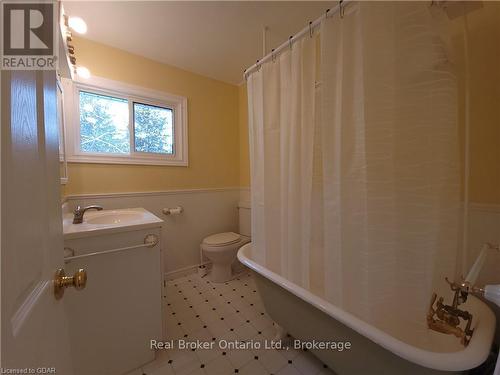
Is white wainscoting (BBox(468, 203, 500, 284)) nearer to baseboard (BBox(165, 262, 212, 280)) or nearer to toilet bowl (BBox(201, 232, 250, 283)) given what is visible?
toilet bowl (BBox(201, 232, 250, 283))

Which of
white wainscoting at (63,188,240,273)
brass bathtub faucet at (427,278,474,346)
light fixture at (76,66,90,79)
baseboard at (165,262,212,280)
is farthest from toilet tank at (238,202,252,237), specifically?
light fixture at (76,66,90,79)

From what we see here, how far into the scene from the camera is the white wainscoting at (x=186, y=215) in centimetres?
202

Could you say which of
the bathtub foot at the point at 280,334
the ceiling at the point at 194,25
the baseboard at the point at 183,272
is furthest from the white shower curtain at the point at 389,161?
the baseboard at the point at 183,272

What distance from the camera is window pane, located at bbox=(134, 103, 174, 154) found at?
211cm

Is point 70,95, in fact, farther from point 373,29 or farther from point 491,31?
point 491,31

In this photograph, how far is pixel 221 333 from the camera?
148 cm

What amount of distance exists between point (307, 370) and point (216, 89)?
9.15 feet

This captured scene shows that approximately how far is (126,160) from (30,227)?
1793 mm

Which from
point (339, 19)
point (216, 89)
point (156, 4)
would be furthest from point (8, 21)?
point (216, 89)

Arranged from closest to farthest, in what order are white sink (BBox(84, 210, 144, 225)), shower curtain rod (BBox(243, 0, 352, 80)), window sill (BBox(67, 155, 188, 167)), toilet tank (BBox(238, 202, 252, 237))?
shower curtain rod (BBox(243, 0, 352, 80)) → white sink (BBox(84, 210, 144, 225)) → window sill (BBox(67, 155, 188, 167)) → toilet tank (BBox(238, 202, 252, 237))

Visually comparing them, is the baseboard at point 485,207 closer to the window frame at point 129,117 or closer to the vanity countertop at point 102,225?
the vanity countertop at point 102,225

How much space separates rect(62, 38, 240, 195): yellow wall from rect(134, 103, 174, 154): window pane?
0.69 feet

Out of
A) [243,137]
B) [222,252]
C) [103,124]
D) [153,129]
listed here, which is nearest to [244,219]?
[222,252]

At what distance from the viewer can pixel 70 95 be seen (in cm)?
169
